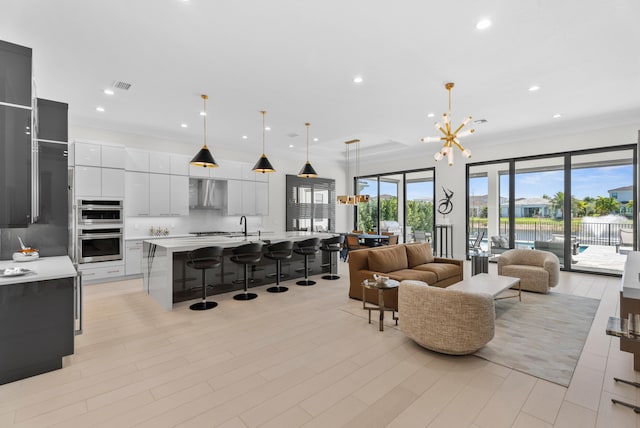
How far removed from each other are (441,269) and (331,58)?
11.8 ft

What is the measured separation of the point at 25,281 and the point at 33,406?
0.95m

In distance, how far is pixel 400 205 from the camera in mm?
9922

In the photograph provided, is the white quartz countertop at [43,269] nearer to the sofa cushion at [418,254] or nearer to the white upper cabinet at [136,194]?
the white upper cabinet at [136,194]

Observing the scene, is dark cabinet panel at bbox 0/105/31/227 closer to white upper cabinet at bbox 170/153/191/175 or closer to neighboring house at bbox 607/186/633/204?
white upper cabinet at bbox 170/153/191/175

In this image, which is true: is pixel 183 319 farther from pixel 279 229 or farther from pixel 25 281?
pixel 279 229

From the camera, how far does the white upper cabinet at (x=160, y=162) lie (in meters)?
6.50

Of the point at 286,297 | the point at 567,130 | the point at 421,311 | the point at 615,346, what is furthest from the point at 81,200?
the point at 567,130

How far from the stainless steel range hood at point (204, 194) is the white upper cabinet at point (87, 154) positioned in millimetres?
1908

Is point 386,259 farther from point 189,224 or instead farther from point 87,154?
point 87,154

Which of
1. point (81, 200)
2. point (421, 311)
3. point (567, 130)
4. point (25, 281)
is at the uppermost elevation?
point (567, 130)

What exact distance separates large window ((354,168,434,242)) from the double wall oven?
23.9 ft

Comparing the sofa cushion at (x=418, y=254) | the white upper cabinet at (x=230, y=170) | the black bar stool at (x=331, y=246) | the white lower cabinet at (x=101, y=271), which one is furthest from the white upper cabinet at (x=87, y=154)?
the sofa cushion at (x=418, y=254)

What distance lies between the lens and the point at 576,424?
6.52 feet

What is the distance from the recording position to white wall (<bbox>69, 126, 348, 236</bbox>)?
636 centimetres
